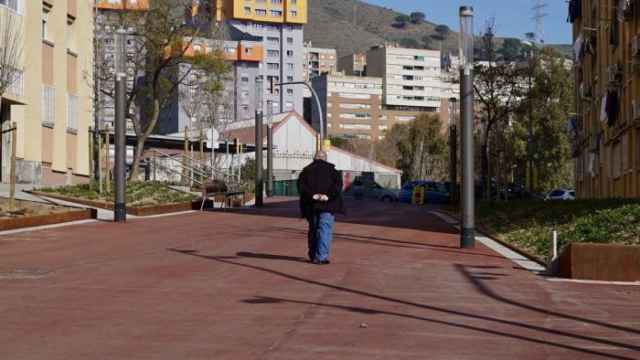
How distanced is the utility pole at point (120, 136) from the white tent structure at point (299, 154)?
6978 centimetres

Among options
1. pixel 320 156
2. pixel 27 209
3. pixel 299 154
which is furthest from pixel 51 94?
pixel 299 154

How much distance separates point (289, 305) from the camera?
1082cm

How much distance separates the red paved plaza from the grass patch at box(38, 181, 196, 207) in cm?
1313

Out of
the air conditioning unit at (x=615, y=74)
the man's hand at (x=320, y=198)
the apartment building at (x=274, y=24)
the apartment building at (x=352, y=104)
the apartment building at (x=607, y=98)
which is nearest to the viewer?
the man's hand at (x=320, y=198)

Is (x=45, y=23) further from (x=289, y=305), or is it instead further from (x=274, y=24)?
(x=274, y=24)

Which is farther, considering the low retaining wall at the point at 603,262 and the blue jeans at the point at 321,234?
the blue jeans at the point at 321,234

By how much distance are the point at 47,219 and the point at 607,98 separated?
79.4 ft

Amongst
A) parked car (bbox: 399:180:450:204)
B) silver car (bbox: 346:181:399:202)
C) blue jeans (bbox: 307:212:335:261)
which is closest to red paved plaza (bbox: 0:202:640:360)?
blue jeans (bbox: 307:212:335:261)

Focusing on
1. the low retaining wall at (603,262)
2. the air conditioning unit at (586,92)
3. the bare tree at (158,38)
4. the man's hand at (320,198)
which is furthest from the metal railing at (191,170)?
the low retaining wall at (603,262)

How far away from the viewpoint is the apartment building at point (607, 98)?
36.2 metres

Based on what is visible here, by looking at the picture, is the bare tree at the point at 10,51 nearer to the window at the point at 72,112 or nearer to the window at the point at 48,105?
the window at the point at 48,105

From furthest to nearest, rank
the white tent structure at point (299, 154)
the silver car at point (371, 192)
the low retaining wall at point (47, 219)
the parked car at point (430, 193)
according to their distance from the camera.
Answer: the white tent structure at point (299, 154) < the silver car at point (371, 192) < the parked car at point (430, 193) < the low retaining wall at point (47, 219)

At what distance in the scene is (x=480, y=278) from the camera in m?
14.2

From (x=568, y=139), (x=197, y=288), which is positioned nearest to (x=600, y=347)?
(x=197, y=288)
